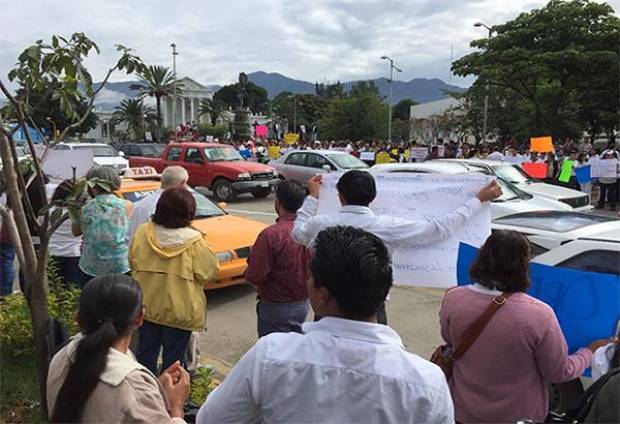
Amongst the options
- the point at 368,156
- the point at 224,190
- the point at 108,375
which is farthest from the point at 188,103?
the point at 108,375

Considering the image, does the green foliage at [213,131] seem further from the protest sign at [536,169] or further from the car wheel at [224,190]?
the protest sign at [536,169]

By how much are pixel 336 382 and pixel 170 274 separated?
2.38 metres

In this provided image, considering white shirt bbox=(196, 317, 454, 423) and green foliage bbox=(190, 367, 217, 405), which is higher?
white shirt bbox=(196, 317, 454, 423)

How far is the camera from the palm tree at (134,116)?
60.7m

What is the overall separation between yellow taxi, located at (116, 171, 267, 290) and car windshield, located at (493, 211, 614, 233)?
3126 millimetres

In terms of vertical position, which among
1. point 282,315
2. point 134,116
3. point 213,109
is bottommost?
point 282,315

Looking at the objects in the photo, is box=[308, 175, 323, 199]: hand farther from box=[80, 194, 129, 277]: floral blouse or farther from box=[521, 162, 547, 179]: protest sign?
box=[521, 162, 547, 179]: protest sign

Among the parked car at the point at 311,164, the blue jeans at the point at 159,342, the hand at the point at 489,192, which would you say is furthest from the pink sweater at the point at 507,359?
the parked car at the point at 311,164

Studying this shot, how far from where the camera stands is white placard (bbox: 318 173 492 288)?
3604mm

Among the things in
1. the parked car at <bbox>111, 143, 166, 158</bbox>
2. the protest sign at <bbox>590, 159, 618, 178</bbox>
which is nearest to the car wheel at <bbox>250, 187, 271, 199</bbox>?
the parked car at <bbox>111, 143, 166, 158</bbox>

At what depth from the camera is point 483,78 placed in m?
27.7

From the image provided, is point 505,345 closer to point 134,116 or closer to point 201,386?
point 201,386

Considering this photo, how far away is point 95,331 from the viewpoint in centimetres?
208

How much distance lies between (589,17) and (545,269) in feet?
89.3
